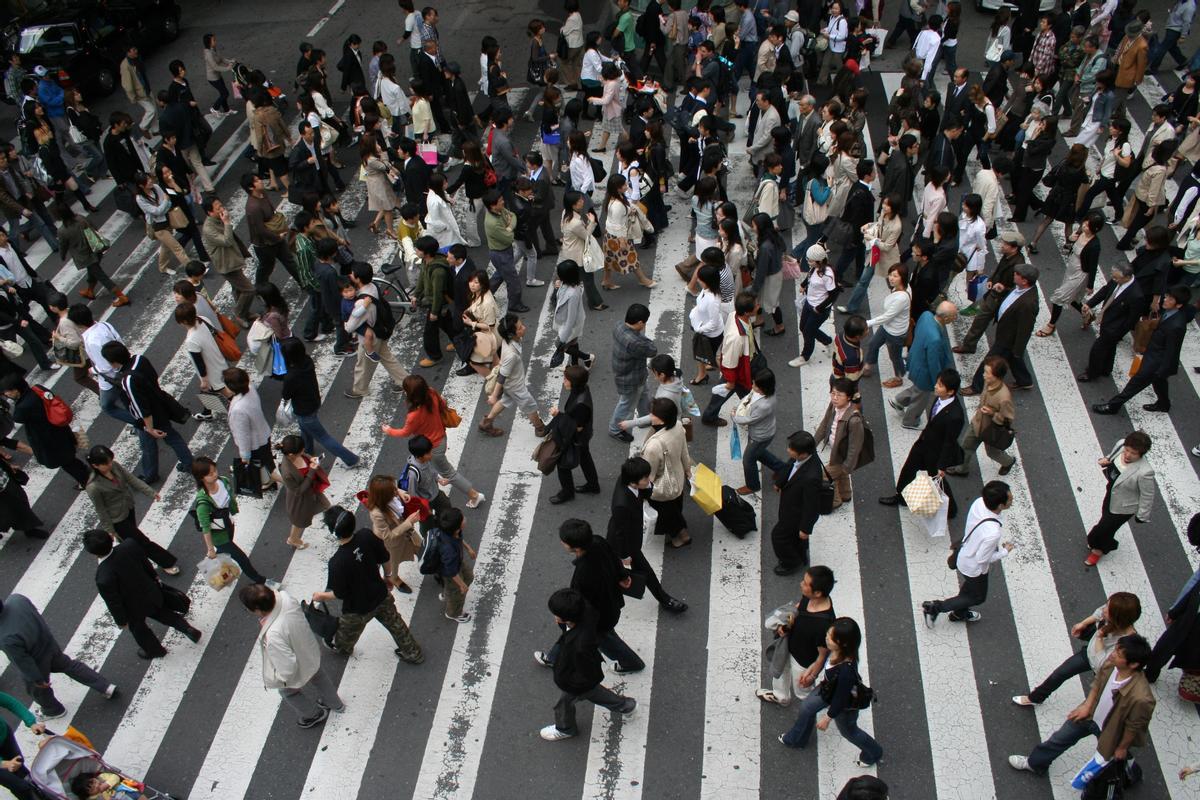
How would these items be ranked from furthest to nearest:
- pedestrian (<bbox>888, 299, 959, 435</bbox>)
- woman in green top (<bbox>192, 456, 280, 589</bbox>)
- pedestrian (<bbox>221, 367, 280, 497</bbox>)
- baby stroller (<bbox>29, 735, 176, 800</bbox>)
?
pedestrian (<bbox>888, 299, 959, 435</bbox>), pedestrian (<bbox>221, 367, 280, 497</bbox>), woman in green top (<bbox>192, 456, 280, 589</bbox>), baby stroller (<bbox>29, 735, 176, 800</bbox>)

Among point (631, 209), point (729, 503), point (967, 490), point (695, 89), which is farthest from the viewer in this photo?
point (695, 89)

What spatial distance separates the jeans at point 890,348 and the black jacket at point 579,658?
5.36 meters

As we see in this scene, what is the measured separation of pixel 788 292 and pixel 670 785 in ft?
24.1

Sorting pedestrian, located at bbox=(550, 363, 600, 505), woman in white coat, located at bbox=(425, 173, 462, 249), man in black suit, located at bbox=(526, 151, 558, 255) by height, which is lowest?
pedestrian, located at bbox=(550, 363, 600, 505)

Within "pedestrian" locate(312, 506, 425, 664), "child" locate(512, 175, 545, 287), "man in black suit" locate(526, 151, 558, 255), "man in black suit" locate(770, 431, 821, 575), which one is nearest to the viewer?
"pedestrian" locate(312, 506, 425, 664)

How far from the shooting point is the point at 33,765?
6703 millimetres

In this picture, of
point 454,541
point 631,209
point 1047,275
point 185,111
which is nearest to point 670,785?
point 454,541

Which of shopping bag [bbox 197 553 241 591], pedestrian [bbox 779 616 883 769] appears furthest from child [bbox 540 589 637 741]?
shopping bag [bbox 197 553 241 591]

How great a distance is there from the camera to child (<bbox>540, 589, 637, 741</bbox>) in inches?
260

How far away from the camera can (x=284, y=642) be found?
23.1 ft

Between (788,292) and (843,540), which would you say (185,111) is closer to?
(788,292)

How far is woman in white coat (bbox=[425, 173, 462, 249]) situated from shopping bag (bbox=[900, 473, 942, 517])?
6536 millimetres

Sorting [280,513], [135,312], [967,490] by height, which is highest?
[135,312]

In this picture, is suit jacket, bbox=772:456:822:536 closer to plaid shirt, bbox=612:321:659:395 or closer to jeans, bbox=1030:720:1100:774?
plaid shirt, bbox=612:321:659:395
